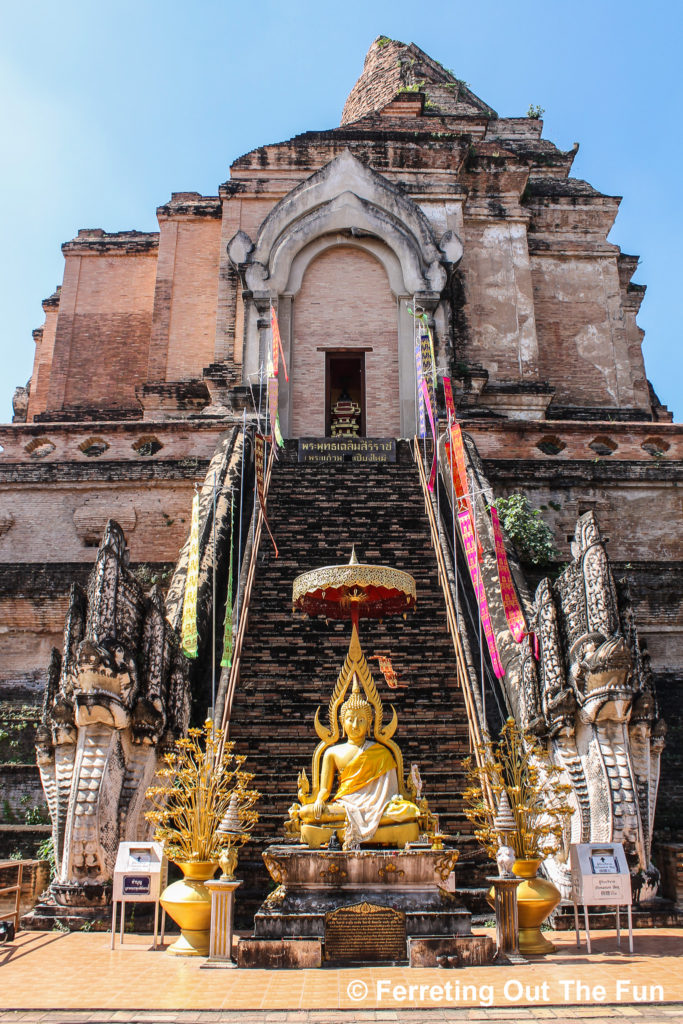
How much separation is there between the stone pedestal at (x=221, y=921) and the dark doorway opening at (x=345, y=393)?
13.7m

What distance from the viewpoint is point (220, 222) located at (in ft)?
75.4

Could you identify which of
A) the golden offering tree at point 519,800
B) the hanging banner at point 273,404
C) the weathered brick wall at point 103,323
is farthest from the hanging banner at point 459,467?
the weathered brick wall at point 103,323

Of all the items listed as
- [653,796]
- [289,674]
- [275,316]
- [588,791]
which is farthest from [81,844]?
[275,316]

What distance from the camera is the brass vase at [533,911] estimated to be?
696 cm

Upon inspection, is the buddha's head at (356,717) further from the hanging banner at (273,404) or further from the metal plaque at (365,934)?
the hanging banner at (273,404)

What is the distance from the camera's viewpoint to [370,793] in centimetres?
788

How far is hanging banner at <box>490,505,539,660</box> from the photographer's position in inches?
398

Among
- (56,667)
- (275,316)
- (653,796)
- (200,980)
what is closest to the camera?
(200,980)

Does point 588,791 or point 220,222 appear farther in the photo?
point 220,222

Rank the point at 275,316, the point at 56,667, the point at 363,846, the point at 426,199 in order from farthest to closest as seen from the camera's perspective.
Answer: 1. the point at 426,199
2. the point at 275,316
3. the point at 56,667
4. the point at 363,846

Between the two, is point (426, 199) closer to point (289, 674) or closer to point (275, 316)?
point (275, 316)

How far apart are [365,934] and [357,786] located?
4.31 feet

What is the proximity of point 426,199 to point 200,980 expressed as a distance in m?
19.2

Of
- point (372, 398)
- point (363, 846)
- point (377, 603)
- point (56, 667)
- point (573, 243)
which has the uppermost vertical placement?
point (573, 243)
